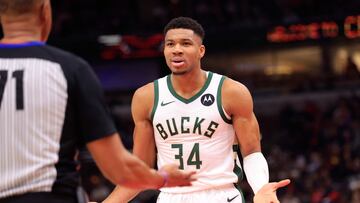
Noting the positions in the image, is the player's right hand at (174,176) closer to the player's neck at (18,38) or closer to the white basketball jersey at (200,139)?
the player's neck at (18,38)

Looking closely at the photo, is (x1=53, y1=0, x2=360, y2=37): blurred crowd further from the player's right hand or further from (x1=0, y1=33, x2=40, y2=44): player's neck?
(x1=0, y1=33, x2=40, y2=44): player's neck

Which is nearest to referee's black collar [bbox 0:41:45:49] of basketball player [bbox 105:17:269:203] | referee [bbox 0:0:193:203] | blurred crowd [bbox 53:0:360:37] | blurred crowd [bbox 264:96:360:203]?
referee [bbox 0:0:193:203]

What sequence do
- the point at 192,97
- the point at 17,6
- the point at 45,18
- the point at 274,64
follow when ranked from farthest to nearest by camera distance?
the point at 274,64
the point at 192,97
the point at 45,18
the point at 17,6

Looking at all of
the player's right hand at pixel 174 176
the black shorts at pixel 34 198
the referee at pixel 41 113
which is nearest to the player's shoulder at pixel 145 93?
the player's right hand at pixel 174 176

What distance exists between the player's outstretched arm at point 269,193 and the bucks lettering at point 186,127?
2.48 feet

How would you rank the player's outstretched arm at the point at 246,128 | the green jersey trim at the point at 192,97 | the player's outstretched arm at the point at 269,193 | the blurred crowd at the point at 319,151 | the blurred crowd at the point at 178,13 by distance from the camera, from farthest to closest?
1. the blurred crowd at the point at 178,13
2. the blurred crowd at the point at 319,151
3. the green jersey trim at the point at 192,97
4. the player's outstretched arm at the point at 246,128
5. the player's outstretched arm at the point at 269,193

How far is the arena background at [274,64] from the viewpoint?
16859mm

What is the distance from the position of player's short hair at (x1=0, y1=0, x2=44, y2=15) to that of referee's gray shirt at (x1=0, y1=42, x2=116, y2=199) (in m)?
0.17

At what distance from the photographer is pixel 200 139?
239 inches

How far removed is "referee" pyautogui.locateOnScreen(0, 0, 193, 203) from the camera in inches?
135

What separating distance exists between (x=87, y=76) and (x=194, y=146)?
2.67 metres

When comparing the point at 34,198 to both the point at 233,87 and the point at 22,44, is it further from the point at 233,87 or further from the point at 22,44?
the point at 233,87

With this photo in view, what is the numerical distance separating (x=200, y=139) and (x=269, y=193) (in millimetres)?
860

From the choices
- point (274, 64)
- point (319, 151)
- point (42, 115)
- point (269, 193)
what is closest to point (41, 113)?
point (42, 115)
